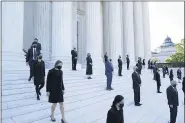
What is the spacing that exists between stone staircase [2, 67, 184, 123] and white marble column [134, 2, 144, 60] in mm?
20800

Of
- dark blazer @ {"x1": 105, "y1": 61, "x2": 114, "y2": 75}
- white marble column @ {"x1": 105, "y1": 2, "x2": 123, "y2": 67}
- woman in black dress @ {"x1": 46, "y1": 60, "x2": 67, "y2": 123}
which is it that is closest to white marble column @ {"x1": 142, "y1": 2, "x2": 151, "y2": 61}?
white marble column @ {"x1": 105, "y1": 2, "x2": 123, "y2": 67}

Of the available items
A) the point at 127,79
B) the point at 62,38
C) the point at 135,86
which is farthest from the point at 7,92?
the point at 127,79

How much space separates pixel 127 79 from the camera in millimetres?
20578

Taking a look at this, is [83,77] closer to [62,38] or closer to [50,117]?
[62,38]

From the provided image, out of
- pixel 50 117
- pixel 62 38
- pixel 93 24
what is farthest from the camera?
pixel 93 24

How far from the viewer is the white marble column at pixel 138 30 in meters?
36.3

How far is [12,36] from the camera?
14516 millimetres

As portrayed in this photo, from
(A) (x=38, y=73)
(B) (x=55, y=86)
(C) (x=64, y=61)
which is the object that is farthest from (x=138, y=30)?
(B) (x=55, y=86)

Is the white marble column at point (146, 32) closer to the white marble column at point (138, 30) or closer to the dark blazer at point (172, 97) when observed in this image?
the white marble column at point (138, 30)

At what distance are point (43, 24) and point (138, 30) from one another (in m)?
18.3

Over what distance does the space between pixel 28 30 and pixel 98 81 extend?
948 cm

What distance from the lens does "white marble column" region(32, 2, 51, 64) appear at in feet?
71.2

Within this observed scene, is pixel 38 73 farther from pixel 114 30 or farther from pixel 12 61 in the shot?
pixel 114 30

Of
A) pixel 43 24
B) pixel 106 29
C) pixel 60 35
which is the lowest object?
pixel 60 35
